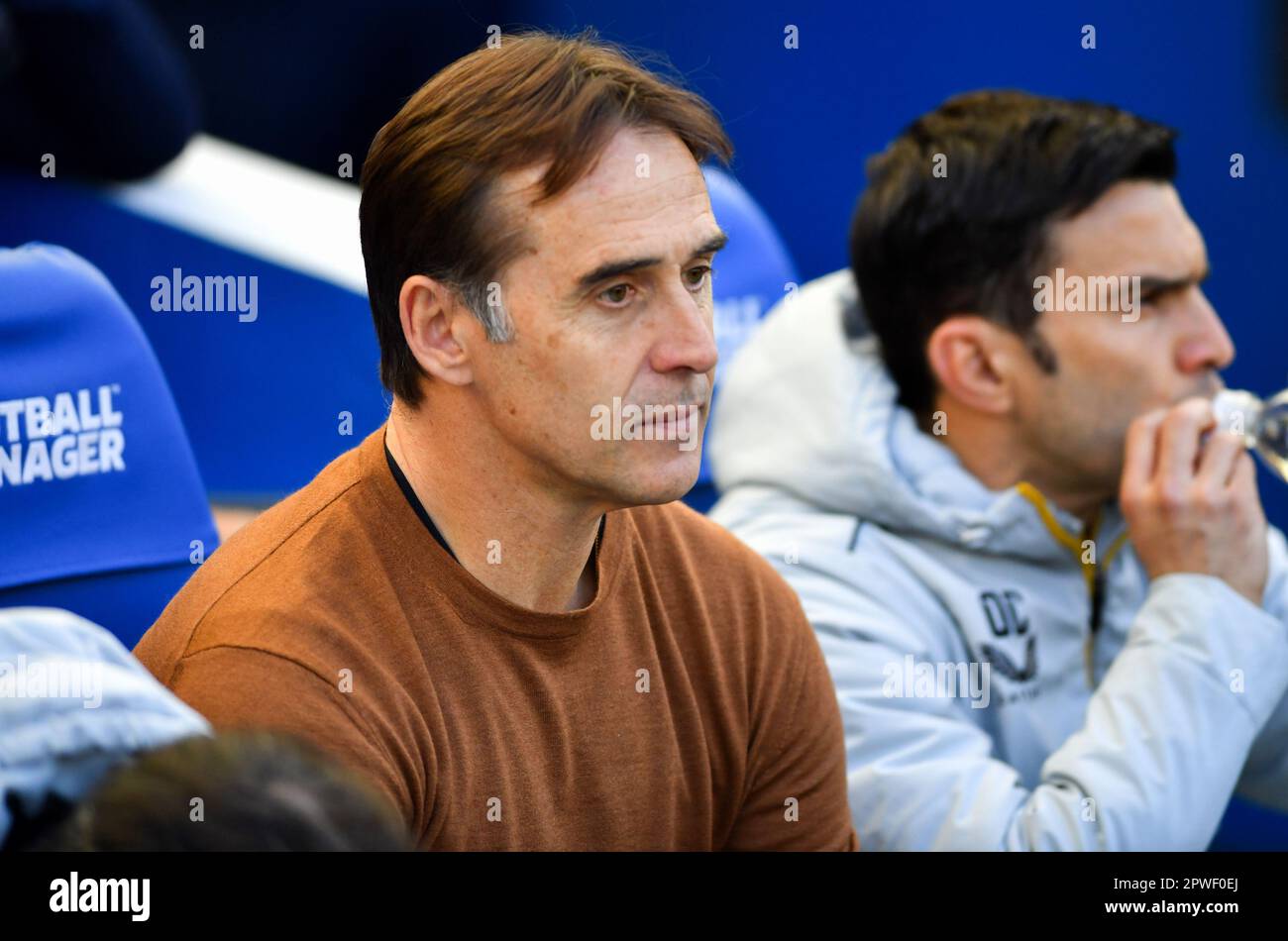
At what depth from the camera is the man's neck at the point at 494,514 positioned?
54.9 inches

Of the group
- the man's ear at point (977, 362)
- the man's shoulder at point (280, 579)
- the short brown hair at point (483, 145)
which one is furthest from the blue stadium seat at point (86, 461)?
the man's ear at point (977, 362)

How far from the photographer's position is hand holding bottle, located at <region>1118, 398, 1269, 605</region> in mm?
1878

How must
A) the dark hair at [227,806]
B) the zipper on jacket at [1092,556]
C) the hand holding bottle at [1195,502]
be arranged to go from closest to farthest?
the dark hair at [227,806], the hand holding bottle at [1195,502], the zipper on jacket at [1092,556]

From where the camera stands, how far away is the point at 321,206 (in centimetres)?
266

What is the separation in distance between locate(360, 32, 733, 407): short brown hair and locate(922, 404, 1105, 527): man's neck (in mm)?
753

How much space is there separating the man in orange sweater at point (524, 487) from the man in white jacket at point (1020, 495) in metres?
0.42

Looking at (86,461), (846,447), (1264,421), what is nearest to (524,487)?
(86,461)

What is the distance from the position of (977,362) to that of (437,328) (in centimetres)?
91

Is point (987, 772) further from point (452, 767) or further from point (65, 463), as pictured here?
point (65, 463)

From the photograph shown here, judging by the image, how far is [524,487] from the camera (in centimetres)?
142

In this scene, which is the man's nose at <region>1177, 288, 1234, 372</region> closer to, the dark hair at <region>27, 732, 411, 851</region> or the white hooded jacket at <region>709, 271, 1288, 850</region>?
the white hooded jacket at <region>709, 271, 1288, 850</region>

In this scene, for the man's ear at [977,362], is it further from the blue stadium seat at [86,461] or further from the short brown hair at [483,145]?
the blue stadium seat at [86,461]
